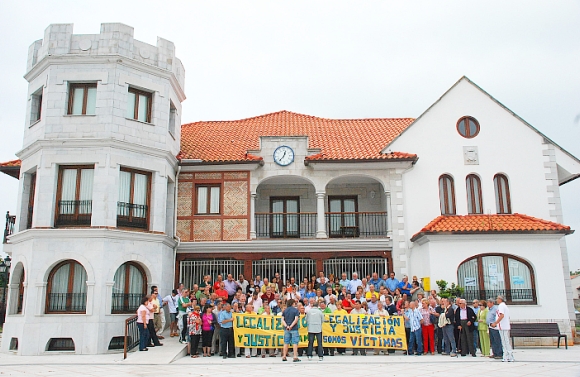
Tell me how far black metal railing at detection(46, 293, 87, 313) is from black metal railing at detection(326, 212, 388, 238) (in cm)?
988

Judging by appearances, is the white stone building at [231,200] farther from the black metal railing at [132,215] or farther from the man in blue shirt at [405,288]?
the man in blue shirt at [405,288]

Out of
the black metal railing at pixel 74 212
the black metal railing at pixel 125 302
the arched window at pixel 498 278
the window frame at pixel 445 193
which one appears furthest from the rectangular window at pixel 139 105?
the arched window at pixel 498 278

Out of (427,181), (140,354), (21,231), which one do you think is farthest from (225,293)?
(427,181)

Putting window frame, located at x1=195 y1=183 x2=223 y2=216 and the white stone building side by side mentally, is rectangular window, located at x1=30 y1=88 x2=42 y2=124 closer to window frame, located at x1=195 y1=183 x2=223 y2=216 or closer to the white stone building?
the white stone building

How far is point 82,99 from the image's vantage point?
18.8 m

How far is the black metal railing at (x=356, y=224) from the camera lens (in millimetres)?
21859

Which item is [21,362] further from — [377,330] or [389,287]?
[389,287]

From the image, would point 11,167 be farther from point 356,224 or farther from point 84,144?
point 356,224

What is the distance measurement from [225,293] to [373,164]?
26.7 ft

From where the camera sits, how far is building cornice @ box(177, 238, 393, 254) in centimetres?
2070

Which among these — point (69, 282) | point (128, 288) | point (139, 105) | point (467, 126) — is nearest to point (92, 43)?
point (139, 105)

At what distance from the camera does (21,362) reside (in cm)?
1450

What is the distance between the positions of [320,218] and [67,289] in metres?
9.66

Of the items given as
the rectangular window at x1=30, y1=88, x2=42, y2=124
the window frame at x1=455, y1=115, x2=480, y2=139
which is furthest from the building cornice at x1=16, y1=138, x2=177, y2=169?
the window frame at x1=455, y1=115, x2=480, y2=139
